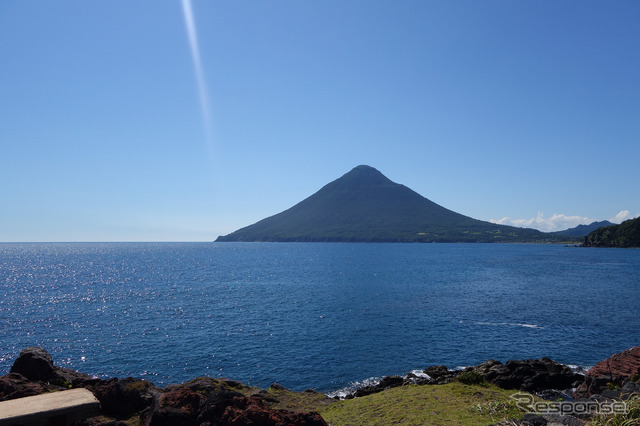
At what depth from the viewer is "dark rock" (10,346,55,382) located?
21.7 metres

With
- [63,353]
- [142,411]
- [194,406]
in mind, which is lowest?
[63,353]

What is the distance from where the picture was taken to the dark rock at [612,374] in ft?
74.4

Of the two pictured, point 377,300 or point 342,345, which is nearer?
point 342,345

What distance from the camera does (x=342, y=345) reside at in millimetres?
42875

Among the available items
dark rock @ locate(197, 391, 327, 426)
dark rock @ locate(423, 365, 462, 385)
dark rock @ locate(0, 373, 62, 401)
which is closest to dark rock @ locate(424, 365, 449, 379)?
dark rock @ locate(423, 365, 462, 385)

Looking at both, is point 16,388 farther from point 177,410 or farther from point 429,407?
point 429,407

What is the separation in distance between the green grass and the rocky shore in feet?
8.24

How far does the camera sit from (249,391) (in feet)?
84.9

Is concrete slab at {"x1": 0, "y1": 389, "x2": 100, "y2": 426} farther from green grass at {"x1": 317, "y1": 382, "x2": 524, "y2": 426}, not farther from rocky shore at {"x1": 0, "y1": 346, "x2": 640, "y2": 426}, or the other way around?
green grass at {"x1": 317, "y1": 382, "x2": 524, "y2": 426}

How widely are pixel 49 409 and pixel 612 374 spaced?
30.1 meters

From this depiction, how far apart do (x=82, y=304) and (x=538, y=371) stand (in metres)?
75.4

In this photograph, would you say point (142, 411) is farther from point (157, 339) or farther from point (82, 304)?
point (82, 304)

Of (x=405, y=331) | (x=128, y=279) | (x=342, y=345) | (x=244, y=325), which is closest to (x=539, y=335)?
(x=405, y=331)

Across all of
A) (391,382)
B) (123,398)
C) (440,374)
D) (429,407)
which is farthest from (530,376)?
(123,398)
